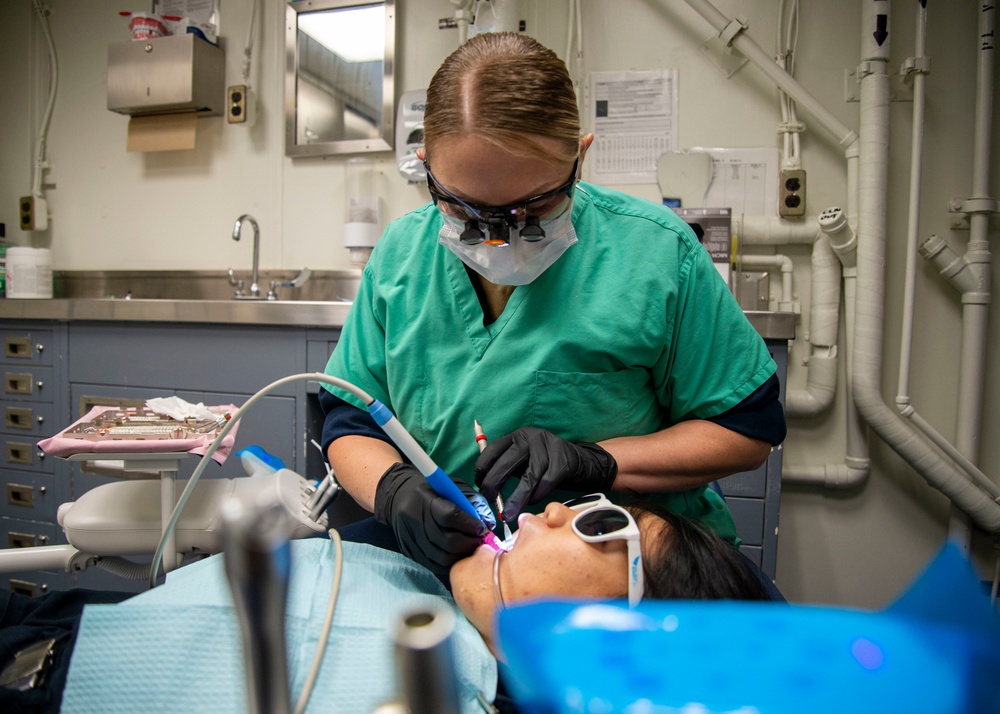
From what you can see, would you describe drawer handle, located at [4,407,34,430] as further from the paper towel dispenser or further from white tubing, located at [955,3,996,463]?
white tubing, located at [955,3,996,463]

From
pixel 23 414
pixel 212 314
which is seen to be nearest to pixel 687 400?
pixel 212 314

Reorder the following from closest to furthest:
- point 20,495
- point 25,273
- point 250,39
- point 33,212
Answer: point 20,495, point 25,273, point 250,39, point 33,212

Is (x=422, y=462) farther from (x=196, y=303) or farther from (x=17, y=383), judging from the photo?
(x=17, y=383)

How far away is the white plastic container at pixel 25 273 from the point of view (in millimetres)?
2479

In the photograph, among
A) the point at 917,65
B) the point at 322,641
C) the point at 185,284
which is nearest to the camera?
the point at 322,641

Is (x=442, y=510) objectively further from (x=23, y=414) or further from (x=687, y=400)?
(x=23, y=414)

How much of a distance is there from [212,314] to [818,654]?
203cm

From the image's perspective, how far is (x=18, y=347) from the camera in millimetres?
2268

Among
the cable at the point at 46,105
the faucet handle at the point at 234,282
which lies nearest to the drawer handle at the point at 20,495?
the faucet handle at the point at 234,282

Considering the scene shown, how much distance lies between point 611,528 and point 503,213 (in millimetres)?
460

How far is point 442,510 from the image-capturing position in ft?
2.56

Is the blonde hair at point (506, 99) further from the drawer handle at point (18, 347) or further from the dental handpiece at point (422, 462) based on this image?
the drawer handle at point (18, 347)

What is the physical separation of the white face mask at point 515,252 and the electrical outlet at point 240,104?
2.10 m

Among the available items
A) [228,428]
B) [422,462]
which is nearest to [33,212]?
[228,428]
